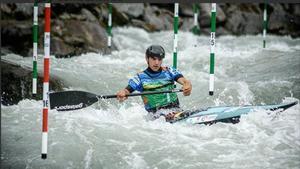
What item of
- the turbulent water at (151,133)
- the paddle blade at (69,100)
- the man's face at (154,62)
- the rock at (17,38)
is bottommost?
the turbulent water at (151,133)

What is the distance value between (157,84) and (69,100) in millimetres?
1307

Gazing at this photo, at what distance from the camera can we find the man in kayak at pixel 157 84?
6246mm

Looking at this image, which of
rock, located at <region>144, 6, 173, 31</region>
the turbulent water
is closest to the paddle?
the turbulent water

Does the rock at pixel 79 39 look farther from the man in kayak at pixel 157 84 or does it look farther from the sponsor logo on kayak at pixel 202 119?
the sponsor logo on kayak at pixel 202 119

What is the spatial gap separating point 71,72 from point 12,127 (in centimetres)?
341

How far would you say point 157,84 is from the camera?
638 centimetres

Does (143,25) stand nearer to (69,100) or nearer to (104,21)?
(104,21)

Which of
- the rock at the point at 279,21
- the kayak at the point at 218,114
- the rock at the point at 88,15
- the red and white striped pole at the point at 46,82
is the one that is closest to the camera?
the red and white striped pole at the point at 46,82

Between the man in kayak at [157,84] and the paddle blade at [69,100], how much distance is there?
59 cm

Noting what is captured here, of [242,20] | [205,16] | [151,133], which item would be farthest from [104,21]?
[151,133]

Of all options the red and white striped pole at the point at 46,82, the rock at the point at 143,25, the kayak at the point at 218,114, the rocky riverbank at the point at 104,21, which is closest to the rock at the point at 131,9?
the rocky riverbank at the point at 104,21

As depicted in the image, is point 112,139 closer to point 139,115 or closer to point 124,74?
point 139,115

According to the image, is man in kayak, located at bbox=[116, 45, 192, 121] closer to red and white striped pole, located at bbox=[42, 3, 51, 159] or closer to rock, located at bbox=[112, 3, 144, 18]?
red and white striped pole, located at bbox=[42, 3, 51, 159]

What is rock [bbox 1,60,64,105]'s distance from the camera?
23.4ft
